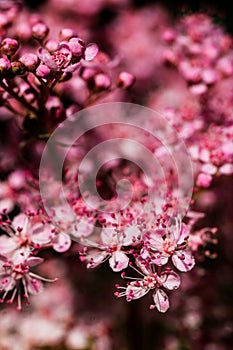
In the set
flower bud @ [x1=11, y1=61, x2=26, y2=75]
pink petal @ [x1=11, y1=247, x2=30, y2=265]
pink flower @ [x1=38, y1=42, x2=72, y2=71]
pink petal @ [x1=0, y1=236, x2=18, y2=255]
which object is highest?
pink flower @ [x1=38, y1=42, x2=72, y2=71]

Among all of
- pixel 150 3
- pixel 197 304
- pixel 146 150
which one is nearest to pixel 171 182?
pixel 146 150

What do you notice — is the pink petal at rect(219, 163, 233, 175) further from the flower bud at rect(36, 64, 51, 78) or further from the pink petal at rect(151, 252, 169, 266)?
the flower bud at rect(36, 64, 51, 78)

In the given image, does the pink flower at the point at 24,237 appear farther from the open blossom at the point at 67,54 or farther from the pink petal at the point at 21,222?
the open blossom at the point at 67,54

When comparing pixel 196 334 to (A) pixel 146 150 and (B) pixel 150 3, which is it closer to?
(A) pixel 146 150

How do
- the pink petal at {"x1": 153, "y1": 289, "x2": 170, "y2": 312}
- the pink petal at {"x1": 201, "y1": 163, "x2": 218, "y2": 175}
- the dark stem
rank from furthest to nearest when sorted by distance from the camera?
the dark stem, the pink petal at {"x1": 201, "y1": 163, "x2": 218, "y2": 175}, the pink petal at {"x1": 153, "y1": 289, "x2": 170, "y2": 312}

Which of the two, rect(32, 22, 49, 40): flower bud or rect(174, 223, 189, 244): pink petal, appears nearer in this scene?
rect(174, 223, 189, 244): pink petal

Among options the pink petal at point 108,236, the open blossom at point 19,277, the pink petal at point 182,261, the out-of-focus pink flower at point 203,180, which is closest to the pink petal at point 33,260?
the open blossom at point 19,277

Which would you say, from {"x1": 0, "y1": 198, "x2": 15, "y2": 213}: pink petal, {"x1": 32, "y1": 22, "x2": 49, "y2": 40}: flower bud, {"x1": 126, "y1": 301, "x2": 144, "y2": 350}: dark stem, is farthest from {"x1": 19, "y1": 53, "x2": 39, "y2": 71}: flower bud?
{"x1": 126, "y1": 301, "x2": 144, "y2": 350}: dark stem
